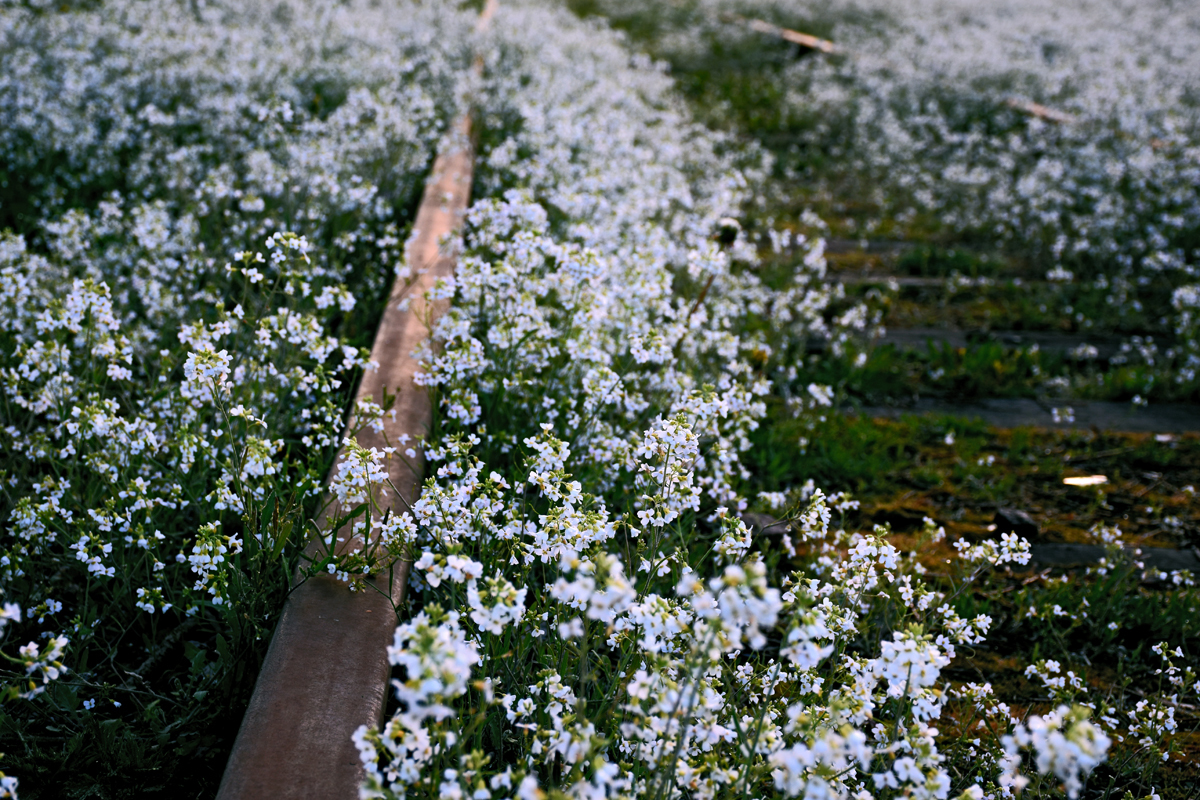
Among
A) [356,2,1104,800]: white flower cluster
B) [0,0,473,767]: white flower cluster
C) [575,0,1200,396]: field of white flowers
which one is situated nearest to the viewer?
[356,2,1104,800]: white flower cluster

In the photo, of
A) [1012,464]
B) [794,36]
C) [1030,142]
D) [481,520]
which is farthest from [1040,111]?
[481,520]

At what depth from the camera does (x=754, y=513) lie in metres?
4.08

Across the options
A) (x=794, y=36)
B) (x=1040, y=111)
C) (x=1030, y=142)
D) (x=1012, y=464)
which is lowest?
(x=1012, y=464)

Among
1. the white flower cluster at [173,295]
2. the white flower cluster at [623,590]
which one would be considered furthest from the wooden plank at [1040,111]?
the white flower cluster at [173,295]

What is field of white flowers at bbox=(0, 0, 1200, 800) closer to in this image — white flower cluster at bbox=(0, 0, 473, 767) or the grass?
white flower cluster at bbox=(0, 0, 473, 767)

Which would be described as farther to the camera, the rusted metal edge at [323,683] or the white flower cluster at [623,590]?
the rusted metal edge at [323,683]

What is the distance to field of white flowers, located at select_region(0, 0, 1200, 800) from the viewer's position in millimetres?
2104

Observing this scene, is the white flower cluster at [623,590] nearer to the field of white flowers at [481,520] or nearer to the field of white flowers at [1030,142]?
the field of white flowers at [481,520]

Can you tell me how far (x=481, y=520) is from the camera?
2723mm

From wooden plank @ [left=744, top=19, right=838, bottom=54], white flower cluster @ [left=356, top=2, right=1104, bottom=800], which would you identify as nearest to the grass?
white flower cluster @ [left=356, top=2, right=1104, bottom=800]

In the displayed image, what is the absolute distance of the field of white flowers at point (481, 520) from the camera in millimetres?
2104

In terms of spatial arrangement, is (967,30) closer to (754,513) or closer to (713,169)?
(713,169)

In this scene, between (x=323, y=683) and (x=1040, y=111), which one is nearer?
(x=323, y=683)

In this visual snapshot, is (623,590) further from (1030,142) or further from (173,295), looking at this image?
(1030,142)
